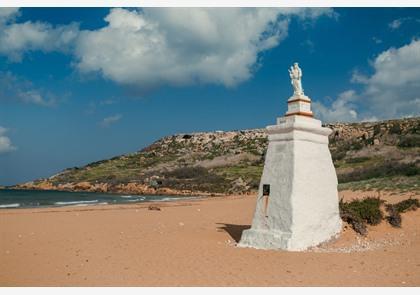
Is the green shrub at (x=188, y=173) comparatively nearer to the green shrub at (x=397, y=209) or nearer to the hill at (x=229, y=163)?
the hill at (x=229, y=163)

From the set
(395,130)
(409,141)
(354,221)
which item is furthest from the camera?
(395,130)

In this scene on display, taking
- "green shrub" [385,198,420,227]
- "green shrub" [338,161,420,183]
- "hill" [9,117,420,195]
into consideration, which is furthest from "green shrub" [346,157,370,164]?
"green shrub" [385,198,420,227]

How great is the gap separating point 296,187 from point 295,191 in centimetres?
10

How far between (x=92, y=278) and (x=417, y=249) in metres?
7.11

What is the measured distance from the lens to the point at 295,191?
1013 cm

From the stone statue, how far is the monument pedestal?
39cm

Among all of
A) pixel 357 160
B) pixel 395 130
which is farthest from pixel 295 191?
pixel 395 130

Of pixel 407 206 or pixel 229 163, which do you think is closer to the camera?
pixel 407 206

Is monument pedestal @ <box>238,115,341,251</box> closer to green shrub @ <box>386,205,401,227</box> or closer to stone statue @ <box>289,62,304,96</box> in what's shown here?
stone statue @ <box>289,62,304,96</box>

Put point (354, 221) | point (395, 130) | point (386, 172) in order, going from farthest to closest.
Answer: point (395, 130) → point (386, 172) → point (354, 221)

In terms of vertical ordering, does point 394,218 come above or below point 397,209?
below

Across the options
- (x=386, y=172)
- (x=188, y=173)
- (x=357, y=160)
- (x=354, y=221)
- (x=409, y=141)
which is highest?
(x=409, y=141)

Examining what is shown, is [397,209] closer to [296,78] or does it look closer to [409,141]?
[296,78]

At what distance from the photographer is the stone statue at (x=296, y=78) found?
1109cm
